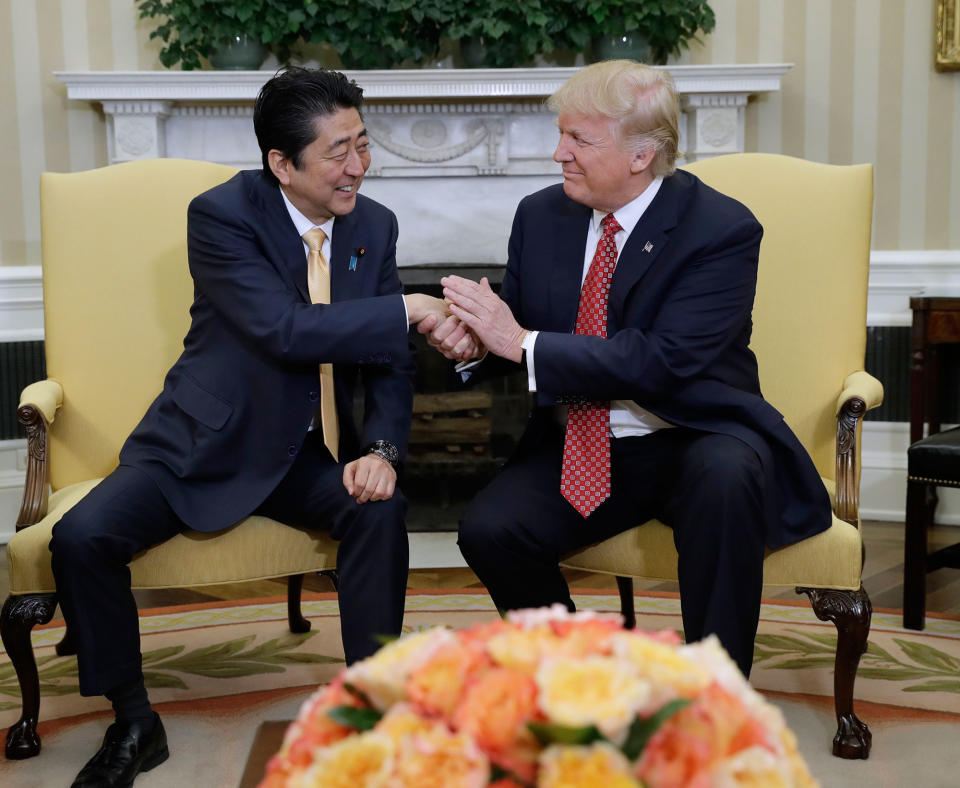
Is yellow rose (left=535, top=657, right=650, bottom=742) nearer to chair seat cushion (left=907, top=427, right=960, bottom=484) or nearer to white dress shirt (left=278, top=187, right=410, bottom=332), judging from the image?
white dress shirt (left=278, top=187, right=410, bottom=332)

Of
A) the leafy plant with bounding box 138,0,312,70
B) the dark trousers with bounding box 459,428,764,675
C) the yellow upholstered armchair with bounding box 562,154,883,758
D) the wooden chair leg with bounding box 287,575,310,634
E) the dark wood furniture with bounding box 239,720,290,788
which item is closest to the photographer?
the dark wood furniture with bounding box 239,720,290,788

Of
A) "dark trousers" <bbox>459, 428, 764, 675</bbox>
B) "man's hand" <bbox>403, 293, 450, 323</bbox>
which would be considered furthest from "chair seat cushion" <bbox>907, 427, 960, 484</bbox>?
"man's hand" <bbox>403, 293, 450, 323</bbox>

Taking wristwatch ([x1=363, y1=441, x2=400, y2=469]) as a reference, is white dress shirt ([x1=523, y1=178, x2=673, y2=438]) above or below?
above

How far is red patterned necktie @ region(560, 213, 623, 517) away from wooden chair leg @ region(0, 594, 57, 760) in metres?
1.04

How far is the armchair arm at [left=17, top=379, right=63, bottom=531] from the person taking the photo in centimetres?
216

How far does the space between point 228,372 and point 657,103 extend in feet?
3.37

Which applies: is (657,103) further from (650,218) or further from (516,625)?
(516,625)

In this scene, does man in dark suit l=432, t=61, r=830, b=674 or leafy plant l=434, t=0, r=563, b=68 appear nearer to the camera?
man in dark suit l=432, t=61, r=830, b=674

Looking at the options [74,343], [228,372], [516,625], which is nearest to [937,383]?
[228,372]

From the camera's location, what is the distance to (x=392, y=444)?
2.23 m

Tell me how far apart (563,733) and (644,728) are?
0.22ft

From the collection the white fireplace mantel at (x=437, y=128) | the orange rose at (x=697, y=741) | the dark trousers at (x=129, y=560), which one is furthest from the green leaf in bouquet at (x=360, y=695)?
the white fireplace mantel at (x=437, y=128)

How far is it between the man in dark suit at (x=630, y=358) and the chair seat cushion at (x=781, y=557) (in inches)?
1.1

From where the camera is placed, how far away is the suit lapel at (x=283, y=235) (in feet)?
7.37
